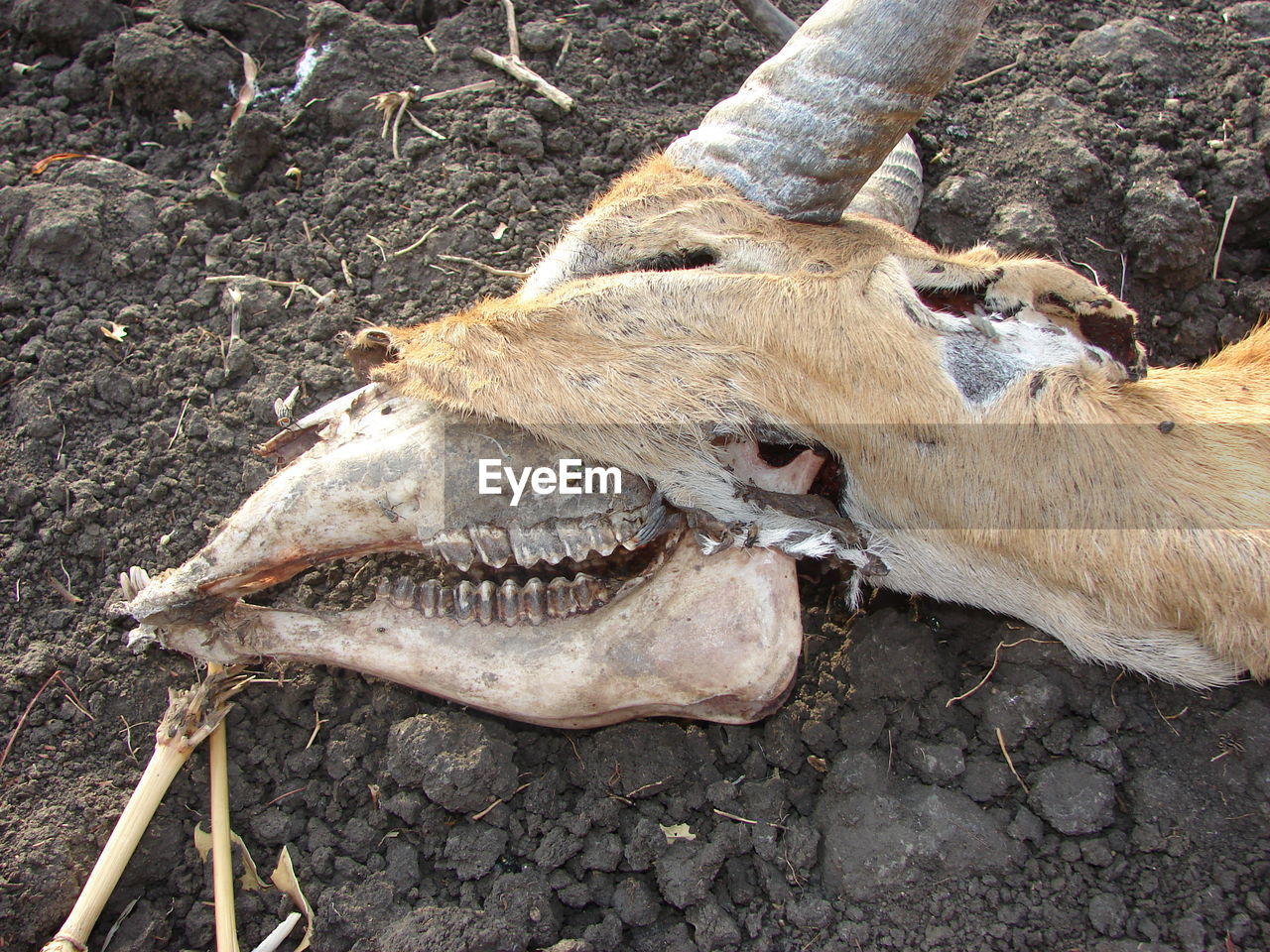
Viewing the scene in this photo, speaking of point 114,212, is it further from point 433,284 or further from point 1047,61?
point 1047,61

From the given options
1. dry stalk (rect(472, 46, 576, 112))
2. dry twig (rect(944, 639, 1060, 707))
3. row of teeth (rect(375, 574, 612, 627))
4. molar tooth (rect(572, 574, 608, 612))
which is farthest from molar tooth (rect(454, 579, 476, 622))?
dry stalk (rect(472, 46, 576, 112))

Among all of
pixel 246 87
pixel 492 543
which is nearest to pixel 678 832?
pixel 492 543

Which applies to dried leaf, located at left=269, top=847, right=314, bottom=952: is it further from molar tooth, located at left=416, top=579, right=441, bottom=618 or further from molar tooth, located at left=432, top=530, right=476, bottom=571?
molar tooth, located at left=432, top=530, right=476, bottom=571

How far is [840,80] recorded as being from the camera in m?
2.39

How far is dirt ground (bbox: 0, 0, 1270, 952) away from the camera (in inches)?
91.4

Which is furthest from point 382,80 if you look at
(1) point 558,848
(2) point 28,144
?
(1) point 558,848

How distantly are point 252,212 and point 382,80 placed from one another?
813mm

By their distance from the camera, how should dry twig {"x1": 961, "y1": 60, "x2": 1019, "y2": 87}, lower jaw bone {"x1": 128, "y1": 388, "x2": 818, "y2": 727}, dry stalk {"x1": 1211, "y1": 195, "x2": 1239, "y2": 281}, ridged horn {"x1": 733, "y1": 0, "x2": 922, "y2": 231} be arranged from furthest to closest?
dry twig {"x1": 961, "y1": 60, "x2": 1019, "y2": 87}
dry stalk {"x1": 1211, "y1": 195, "x2": 1239, "y2": 281}
ridged horn {"x1": 733, "y1": 0, "x2": 922, "y2": 231}
lower jaw bone {"x1": 128, "y1": 388, "x2": 818, "y2": 727}

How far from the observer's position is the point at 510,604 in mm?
2484

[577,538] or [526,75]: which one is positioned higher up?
[526,75]

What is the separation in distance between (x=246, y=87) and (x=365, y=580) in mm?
2406

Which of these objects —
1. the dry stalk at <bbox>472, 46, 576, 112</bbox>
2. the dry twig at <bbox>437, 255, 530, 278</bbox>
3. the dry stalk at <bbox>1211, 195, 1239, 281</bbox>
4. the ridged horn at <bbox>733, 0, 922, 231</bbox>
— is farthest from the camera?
the dry stalk at <bbox>472, 46, 576, 112</bbox>

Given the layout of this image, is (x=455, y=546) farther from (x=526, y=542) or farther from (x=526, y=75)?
(x=526, y=75)

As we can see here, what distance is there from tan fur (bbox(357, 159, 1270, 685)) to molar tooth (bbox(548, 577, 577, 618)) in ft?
1.19
